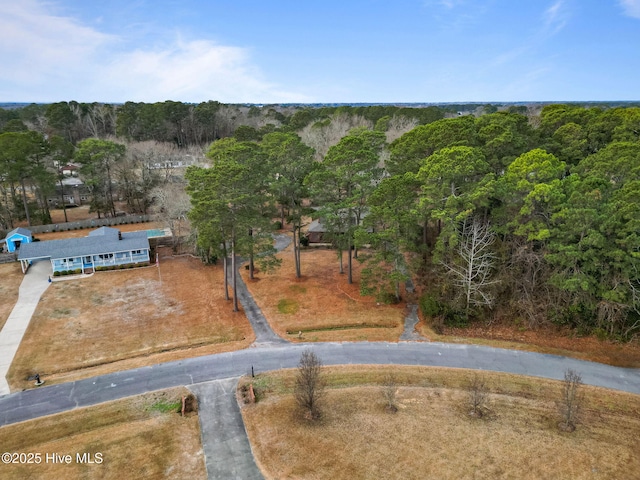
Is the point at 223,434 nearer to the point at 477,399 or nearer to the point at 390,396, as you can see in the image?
the point at 390,396

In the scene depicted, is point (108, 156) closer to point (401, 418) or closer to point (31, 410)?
point (31, 410)

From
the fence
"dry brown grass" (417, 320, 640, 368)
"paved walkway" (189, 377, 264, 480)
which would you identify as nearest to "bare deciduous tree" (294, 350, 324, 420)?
"paved walkway" (189, 377, 264, 480)

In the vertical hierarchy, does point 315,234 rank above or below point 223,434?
above

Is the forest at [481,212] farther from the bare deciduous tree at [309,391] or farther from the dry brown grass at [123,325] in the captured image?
the bare deciduous tree at [309,391]

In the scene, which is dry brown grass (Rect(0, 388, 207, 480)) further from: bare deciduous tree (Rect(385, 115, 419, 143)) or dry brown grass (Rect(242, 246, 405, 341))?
bare deciduous tree (Rect(385, 115, 419, 143))

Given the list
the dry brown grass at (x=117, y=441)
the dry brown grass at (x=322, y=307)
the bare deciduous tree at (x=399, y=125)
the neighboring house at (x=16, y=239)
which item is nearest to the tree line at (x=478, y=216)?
the dry brown grass at (x=322, y=307)

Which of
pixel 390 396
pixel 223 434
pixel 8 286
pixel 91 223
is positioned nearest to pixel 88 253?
pixel 8 286
